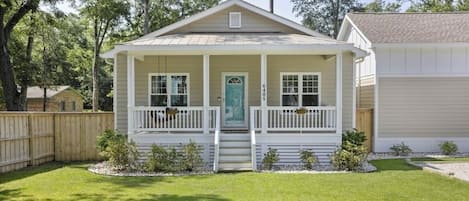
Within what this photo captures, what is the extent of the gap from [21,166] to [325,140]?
8.58 meters

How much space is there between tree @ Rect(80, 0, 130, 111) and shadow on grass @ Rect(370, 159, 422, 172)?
21.8 meters

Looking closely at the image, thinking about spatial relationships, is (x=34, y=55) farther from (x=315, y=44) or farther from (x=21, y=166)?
(x=315, y=44)

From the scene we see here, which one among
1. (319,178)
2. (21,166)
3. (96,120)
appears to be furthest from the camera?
(96,120)

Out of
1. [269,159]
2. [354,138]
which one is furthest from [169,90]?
[354,138]

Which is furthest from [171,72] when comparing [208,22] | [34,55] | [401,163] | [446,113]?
[34,55]

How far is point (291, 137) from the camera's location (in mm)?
12203

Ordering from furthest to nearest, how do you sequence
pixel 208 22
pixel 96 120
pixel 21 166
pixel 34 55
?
pixel 34 55, pixel 208 22, pixel 96 120, pixel 21 166

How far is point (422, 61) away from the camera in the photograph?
1514cm

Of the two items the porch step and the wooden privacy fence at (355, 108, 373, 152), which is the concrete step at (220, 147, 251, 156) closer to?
the porch step

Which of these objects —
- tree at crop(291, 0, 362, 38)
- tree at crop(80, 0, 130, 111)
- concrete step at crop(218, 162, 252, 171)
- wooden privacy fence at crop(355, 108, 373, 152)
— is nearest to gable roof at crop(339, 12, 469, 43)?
wooden privacy fence at crop(355, 108, 373, 152)

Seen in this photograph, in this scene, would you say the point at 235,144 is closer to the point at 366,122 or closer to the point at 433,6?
the point at 366,122

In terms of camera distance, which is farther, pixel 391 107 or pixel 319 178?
pixel 391 107

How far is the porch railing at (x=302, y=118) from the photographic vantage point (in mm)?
12188

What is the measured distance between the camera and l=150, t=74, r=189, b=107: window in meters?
14.4
